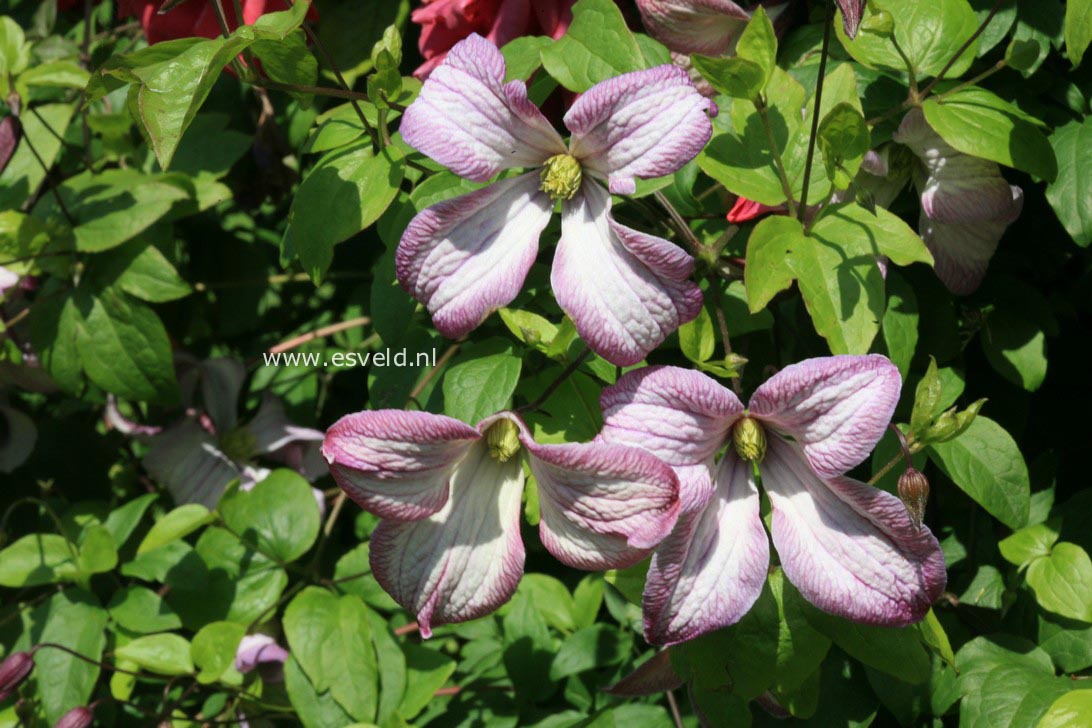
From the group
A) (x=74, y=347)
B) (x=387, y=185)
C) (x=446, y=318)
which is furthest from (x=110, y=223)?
(x=446, y=318)

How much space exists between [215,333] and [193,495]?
24 centimetres

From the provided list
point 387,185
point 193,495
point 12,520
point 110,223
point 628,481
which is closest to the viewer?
point 628,481

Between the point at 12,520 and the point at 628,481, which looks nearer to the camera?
the point at 628,481

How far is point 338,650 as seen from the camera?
3.06 feet

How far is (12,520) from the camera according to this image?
1.28 m

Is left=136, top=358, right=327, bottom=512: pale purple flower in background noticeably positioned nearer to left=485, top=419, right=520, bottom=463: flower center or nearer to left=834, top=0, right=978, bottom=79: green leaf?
left=485, top=419, right=520, bottom=463: flower center

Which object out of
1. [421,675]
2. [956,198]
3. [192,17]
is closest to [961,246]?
[956,198]

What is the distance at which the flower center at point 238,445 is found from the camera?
3.81ft

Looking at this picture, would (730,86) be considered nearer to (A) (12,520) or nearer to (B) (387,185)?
(B) (387,185)

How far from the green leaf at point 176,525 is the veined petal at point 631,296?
0.53 metres

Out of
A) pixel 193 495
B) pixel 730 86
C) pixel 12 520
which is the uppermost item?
pixel 730 86

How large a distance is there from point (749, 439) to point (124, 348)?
25.9 inches

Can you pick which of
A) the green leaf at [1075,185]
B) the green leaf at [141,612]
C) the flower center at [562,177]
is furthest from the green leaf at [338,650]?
the green leaf at [1075,185]

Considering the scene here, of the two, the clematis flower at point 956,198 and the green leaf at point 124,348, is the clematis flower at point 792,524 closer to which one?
the clematis flower at point 956,198
